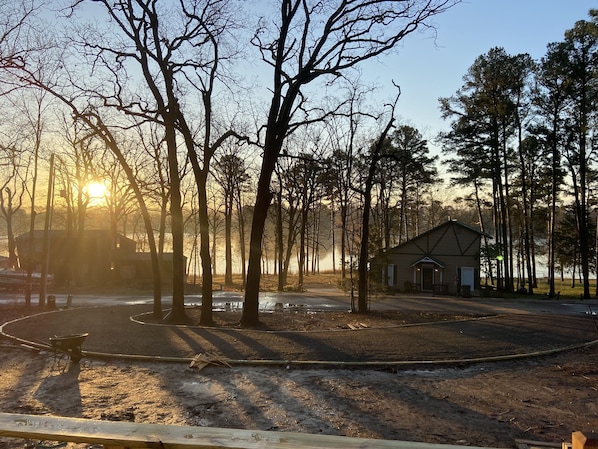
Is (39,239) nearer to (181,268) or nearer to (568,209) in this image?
(181,268)

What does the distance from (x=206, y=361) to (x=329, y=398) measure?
9.33ft

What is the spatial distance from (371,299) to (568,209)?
30173mm

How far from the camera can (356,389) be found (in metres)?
7.32

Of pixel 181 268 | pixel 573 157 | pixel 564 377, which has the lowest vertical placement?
pixel 564 377

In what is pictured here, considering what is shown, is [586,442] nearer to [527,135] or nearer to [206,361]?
[206,361]

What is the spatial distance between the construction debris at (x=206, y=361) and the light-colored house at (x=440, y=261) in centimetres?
2712

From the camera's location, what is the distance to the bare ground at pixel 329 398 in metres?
5.68

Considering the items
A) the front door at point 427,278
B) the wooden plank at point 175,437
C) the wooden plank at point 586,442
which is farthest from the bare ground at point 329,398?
the front door at point 427,278

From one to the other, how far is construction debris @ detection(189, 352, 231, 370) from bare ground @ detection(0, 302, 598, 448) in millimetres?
156

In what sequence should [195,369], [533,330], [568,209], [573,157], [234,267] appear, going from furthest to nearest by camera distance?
[234,267] < [568,209] < [573,157] < [533,330] < [195,369]

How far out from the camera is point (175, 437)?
283 centimetres

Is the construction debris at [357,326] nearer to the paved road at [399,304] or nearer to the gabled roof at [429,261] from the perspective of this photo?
the paved road at [399,304]

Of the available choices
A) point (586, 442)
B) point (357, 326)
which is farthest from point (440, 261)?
point (586, 442)

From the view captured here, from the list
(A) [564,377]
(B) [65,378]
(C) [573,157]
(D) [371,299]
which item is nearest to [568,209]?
(C) [573,157]
